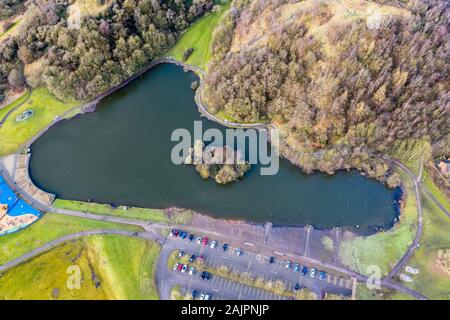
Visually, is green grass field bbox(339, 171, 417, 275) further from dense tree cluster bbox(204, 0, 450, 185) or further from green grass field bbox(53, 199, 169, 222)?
green grass field bbox(53, 199, 169, 222)

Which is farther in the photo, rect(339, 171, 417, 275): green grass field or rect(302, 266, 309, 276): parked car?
rect(339, 171, 417, 275): green grass field

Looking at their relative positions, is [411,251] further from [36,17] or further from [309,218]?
[36,17]

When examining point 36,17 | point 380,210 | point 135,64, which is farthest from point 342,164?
point 36,17

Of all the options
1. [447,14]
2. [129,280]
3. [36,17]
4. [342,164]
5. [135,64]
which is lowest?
[129,280]

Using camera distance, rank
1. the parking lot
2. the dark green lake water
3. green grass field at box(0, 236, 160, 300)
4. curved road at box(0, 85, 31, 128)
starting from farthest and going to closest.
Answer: curved road at box(0, 85, 31, 128) → the dark green lake water → green grass field at box(0, 236, 160, 300) → the parking lot

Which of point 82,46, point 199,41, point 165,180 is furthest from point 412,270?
point 82,46

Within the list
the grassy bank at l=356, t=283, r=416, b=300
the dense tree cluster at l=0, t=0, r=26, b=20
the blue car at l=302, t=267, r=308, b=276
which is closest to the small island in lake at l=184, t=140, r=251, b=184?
the blue car at l=302, t=267, r=308, b=276
